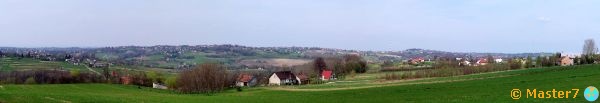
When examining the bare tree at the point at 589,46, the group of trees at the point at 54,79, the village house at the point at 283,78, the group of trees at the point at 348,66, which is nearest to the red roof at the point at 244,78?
the village house at the point at 283,78

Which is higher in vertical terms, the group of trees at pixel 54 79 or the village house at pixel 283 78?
the group of trees at pixel 54 79

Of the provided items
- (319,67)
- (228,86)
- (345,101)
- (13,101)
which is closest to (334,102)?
(345,101)

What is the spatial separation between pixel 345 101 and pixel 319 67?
12059cm

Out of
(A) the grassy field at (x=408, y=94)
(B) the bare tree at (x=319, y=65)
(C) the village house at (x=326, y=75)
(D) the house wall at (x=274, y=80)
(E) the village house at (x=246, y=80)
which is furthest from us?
(B) the bare tree at (x=319, y=65)

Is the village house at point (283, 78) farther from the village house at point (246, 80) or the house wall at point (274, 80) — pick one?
the village house at point (246, 80)

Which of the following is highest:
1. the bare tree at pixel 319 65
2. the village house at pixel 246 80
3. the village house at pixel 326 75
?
the bare tree at pixel 319 65

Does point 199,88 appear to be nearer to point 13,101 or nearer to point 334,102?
point 334,102

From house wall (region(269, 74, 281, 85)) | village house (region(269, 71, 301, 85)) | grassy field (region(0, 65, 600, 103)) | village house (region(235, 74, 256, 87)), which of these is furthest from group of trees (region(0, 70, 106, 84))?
grassy field (region(0, 65, 600, 103))

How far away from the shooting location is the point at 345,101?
40.7 meters

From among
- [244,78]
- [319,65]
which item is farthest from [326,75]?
[319,65]

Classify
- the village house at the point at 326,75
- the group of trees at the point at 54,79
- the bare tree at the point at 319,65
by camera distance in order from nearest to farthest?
1. the group of trees at the point at 54,79
2. the village house at the point at 326,75
3. the bare tree at the point at 319,65

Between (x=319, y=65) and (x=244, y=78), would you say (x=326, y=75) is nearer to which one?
(x=244, y=78)

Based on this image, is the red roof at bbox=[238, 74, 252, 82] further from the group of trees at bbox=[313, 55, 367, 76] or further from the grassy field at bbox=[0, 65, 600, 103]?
the grassy field at bbox=[0, 65, 600, 103]

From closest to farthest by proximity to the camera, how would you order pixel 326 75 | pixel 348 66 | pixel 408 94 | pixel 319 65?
pixel 408 94
pixel 326 75
pixel 348 66
pixel 319 65
